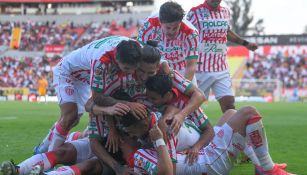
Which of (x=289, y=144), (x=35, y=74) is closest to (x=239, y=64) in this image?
(x=35, y=74)

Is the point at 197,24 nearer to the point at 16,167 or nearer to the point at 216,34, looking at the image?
the point at 216,34

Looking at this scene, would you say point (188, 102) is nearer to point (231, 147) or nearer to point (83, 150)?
point (231, 147)

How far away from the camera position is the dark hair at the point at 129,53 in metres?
5.12

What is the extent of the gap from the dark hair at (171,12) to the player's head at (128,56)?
1473 millimetres

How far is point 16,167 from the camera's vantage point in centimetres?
541

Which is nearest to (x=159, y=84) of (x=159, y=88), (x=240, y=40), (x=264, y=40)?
(x=159, y=88)

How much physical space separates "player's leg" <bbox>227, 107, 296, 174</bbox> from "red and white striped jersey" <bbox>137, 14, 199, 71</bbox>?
88.3 inches

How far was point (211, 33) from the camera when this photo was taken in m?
8.89

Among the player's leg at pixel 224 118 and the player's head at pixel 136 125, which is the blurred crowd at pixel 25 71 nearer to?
the player's leg at pixel 224 118

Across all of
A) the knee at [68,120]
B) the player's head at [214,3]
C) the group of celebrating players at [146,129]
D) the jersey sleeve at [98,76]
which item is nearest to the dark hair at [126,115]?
the group of celebrating players at [146,129]

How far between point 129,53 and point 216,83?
4.10m

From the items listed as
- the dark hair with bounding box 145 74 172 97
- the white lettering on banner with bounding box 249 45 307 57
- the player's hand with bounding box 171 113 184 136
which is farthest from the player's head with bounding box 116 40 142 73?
the white lettering on banner with bounding box 249 45 307 57

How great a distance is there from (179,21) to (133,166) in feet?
7.04

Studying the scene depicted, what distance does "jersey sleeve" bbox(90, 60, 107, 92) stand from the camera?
17.8ft
